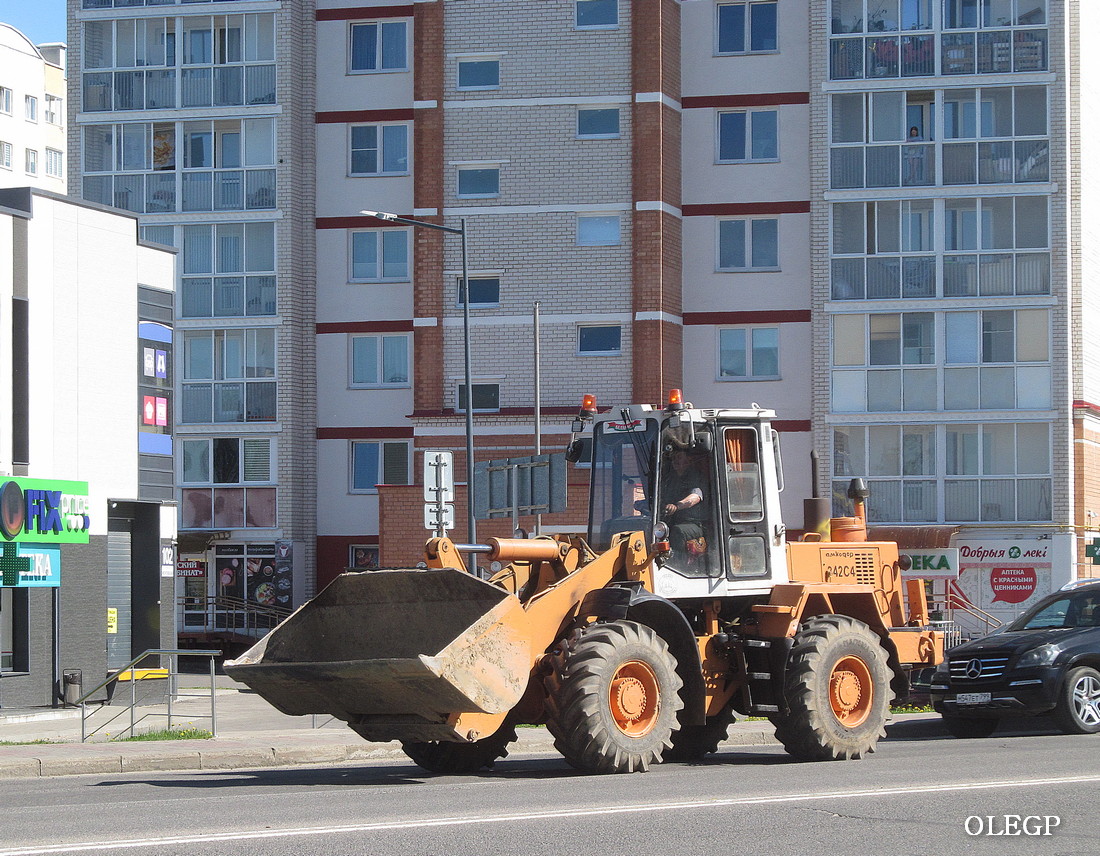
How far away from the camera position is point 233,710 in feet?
81.2

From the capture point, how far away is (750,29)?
44500 mm

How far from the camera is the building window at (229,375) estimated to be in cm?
4516

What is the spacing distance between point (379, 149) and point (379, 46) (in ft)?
9.67

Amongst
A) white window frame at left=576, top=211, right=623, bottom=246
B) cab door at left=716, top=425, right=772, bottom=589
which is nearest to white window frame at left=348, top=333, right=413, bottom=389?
white window frame at left=576, top=211, right=623, bottom=246

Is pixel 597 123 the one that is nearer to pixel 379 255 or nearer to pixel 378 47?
pixel 378 47

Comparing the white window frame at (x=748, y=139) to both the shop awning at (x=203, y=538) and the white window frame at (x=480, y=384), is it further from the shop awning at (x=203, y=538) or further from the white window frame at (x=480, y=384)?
the shop awning at (x=203, y=538)

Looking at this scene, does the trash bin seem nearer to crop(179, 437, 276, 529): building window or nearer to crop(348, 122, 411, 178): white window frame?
crop(179, 437, 276, 529): building window

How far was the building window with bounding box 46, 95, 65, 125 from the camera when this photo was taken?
8294 cm

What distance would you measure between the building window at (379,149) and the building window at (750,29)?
30.2 ft

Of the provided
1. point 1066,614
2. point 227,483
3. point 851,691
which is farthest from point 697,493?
point 227,483

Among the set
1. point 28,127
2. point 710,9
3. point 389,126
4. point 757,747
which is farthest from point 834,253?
point 28,127

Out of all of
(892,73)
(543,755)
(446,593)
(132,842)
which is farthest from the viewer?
(892,73)

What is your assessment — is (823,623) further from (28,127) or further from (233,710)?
(28,127)

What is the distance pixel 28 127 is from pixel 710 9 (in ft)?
157
